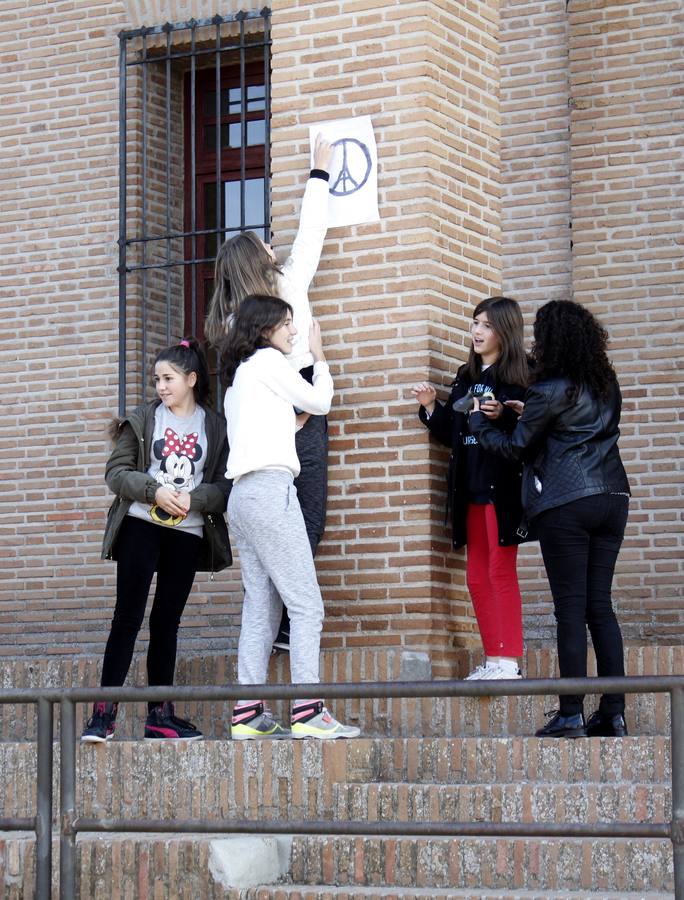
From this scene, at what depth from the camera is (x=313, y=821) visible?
445cm

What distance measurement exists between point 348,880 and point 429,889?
0.32 meters

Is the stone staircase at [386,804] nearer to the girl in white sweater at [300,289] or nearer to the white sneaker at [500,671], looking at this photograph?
the white sneaker at [500,671]

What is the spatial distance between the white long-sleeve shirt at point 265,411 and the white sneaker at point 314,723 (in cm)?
88

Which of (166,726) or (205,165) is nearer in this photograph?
(166,726)

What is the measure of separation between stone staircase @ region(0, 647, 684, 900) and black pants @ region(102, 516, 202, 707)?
1.41 feet

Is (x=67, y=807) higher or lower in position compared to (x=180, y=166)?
lower

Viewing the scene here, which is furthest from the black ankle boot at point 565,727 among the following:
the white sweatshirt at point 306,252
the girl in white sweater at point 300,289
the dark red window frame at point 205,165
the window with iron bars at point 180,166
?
the dark red window frame at point 205,165

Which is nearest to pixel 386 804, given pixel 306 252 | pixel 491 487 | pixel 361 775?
pixel 361 775

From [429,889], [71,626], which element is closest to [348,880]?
[429,889]

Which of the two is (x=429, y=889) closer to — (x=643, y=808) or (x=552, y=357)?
(x=643, y=808)

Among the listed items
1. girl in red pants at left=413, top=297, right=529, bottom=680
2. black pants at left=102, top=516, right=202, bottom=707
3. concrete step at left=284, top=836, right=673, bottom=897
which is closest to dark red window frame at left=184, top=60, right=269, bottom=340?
girl in red pants at left=413, top=297, right=529, bottom=680

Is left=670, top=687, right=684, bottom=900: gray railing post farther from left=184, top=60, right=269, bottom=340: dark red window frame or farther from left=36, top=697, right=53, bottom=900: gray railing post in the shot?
left=184, top=60, right=269, bottom=340: dark red window frame

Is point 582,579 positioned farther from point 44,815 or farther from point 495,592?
point 44,815

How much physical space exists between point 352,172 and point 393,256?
0.42 meters
